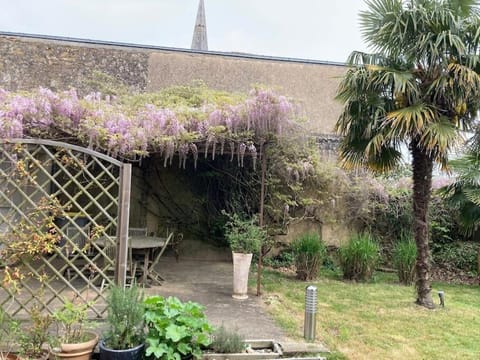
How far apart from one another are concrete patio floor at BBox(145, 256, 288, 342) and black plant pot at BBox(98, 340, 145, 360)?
1001mm

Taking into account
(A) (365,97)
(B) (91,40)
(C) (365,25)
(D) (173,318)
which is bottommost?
(D) (173,318)

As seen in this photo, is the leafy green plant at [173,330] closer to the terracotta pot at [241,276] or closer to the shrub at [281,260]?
the terracotta pot at [241,276]

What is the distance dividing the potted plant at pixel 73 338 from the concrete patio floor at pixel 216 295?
136cm

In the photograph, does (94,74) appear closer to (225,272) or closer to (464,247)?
(225,272)

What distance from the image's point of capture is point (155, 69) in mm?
10477

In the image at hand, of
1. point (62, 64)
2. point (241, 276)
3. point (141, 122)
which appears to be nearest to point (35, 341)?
point (241, 276)

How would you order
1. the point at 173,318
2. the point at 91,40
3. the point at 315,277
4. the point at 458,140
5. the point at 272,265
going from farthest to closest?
the point at 91,40, the point at 272,265, the point at 315,277, the point at 458,140, the point at 173,318

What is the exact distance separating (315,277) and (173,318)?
184 inches

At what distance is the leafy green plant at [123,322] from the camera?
3266 millimetres

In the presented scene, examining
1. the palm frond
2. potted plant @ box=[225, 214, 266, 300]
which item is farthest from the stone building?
→ the palm frond

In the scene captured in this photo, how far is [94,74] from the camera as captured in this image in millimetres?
9859

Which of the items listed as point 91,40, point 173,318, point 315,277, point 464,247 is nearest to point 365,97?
point 315,277

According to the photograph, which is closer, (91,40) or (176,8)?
(91,40)

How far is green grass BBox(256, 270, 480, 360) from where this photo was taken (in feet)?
13.5
